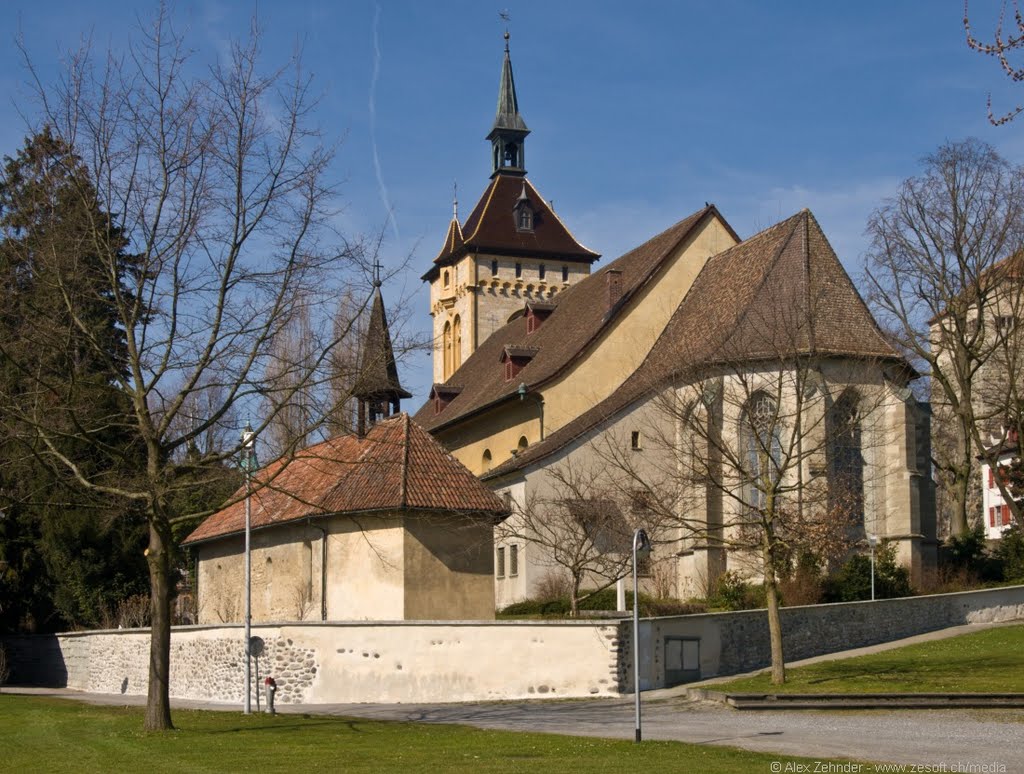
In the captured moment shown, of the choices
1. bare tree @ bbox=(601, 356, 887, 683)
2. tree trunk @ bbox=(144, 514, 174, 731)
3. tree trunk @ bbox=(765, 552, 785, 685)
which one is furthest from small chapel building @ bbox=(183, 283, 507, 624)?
tree trunk @ bbox=(144, 514, 174, 731)

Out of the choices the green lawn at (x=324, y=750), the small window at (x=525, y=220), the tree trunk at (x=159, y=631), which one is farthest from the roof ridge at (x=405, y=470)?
the small window at (x=525, y=220)

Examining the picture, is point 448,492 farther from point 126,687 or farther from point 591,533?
point 126,687

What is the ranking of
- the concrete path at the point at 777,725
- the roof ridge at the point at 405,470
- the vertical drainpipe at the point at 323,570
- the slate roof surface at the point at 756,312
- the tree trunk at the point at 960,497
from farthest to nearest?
the tree trunk at the point at 960,497, the slate roof surface at the point at 756,312, the vertical drainpipe at the point at 323,570, the roof ridge at the point at 405,470, the concrete path at the point at 777,725

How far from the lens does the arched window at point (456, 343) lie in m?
66.2

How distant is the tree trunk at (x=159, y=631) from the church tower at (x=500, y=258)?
147 ft

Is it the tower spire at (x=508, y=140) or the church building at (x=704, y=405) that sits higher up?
the tower spire at (x=508, y=140)

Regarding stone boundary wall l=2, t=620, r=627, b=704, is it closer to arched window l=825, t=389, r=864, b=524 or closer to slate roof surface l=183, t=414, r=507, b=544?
slate roof surface l=183, t=414, r=507, b=544

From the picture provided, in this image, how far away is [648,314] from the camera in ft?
144

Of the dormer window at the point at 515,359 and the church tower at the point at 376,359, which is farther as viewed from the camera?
the dormer window at the point at 515,359

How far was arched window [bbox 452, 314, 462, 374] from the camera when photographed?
6619 cm

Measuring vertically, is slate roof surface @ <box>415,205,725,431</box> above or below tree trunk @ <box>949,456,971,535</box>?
above

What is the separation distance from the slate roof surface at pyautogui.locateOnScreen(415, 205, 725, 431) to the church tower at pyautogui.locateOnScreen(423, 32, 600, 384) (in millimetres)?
7708

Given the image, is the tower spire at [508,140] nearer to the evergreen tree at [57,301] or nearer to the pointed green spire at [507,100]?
the pointed green spire at [507,100]

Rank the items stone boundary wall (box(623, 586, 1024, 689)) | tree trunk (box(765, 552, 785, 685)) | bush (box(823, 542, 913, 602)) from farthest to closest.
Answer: bush (box(823, 542, 913, 602)), stone boundary wall (box(623, 586, 1024, 689)), tree trunk (box(765, 552, 785, 685))
